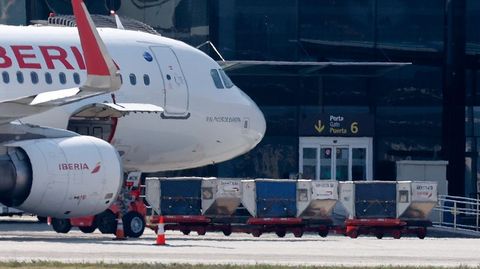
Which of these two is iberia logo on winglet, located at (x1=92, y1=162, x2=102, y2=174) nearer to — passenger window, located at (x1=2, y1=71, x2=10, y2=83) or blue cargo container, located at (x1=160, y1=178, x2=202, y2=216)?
passenger window, located at (x1=2, y1=71, x2=10, y2=83)

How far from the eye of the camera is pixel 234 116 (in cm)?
3459

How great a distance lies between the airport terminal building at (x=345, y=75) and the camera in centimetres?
4781

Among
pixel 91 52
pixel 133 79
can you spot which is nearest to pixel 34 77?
pixel 133 79

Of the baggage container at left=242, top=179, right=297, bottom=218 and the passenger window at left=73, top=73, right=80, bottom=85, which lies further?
the baggage container at left=242, top=179, right=297, bottom=218

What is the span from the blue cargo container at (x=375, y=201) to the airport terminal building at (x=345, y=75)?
1079 cm

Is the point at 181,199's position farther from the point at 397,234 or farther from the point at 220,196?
the point at 397,234

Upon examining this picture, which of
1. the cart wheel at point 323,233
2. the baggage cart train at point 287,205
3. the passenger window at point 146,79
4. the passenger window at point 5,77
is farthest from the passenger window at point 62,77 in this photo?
the cart wheel at point 323,233

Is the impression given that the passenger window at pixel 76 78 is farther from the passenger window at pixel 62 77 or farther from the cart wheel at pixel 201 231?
the cart wheel at pixel 201 231

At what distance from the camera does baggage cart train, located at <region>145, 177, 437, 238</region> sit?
34.8 metres

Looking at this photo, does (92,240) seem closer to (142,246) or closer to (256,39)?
(142,246)

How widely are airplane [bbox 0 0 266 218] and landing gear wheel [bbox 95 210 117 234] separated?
145 cm

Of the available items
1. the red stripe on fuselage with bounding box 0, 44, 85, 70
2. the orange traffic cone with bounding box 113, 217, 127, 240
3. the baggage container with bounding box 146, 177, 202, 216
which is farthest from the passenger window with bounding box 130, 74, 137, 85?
the orange traffic cone with bounding box 113, 217, 127, 240

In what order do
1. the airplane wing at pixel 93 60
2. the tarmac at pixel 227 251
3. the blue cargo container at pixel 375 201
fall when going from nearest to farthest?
the tarmac at pixel 227 251, the airplane wing at pixel 93 60, the blue cargo container at pixel 375 201

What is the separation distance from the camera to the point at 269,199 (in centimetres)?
3544
